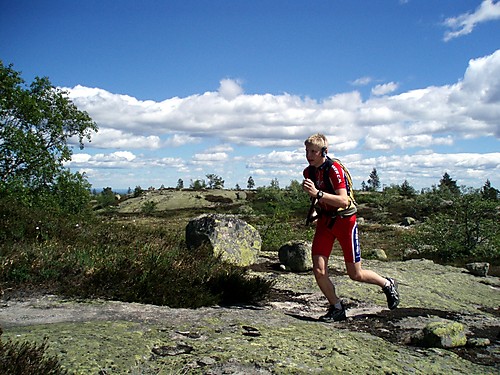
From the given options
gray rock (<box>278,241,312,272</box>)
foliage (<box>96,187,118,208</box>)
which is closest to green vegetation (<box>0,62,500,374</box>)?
gray rock (<box>278,241,312,272</box>)

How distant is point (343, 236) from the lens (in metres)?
6.19

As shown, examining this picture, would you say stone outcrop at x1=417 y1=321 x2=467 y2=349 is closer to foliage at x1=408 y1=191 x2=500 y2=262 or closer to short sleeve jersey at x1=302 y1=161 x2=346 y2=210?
short sleeve jersey at x1=302 y1=161 x2=346 y2=210

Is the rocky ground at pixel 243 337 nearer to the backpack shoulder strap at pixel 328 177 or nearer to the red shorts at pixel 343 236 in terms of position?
the red shorts at pixel 343 236

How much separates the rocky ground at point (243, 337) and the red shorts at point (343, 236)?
99 centimetres

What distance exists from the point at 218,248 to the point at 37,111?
17143 mm

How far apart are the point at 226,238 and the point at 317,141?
4941 millimetres

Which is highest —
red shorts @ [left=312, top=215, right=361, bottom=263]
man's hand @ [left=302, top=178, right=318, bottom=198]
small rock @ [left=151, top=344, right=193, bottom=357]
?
man's hand @ [left=302, top=178, right=318, bottom=198]

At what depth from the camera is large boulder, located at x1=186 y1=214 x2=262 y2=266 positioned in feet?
33.2

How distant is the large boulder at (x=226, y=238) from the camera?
10.1 metres

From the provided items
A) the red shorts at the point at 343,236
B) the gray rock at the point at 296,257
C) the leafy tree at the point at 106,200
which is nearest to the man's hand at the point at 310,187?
the red shorts at the point at 343,236

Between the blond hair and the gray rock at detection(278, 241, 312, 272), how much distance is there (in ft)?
15.2

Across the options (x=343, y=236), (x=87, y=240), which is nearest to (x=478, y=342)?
(x=343, y=236)

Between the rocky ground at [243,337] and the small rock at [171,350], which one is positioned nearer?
the rocky ground at [243,337]

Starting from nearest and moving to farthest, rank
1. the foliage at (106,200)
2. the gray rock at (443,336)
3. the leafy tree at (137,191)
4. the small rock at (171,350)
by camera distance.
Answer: the small rock at (171,350)
the gray rock at (443,336)
the foliage at (106,200)
the leafy tree at (137,191)
